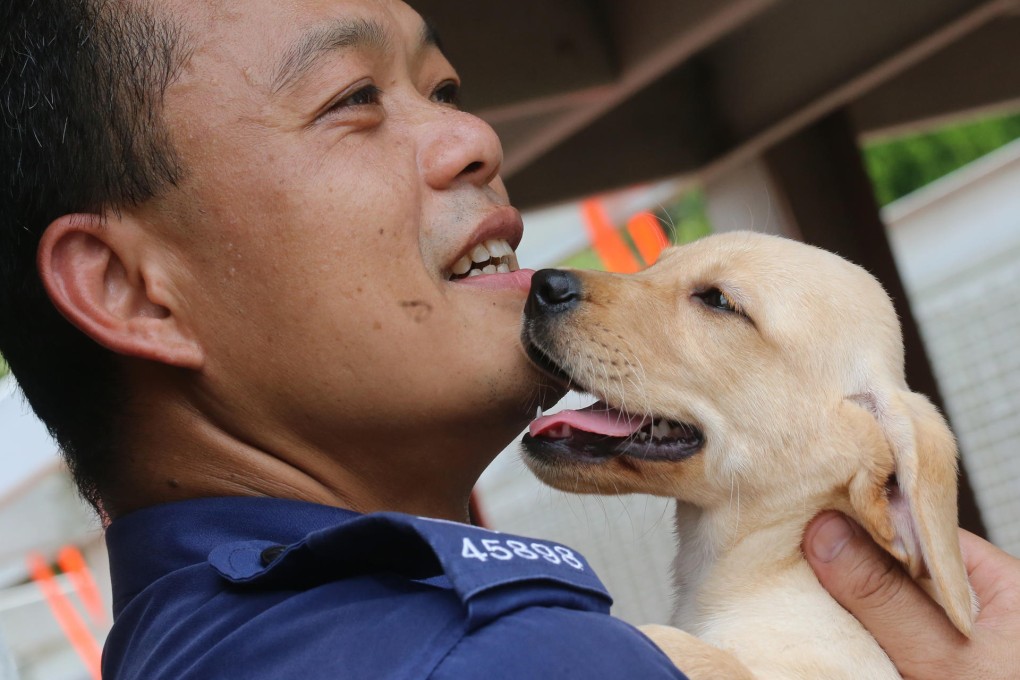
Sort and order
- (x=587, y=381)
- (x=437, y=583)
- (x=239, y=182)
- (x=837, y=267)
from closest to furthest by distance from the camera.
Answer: (x=437, y=583)
(x=239, y=182)
(x=587, y=381)
(x=837, y=267)

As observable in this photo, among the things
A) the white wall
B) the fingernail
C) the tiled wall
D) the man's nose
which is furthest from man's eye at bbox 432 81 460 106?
the tiled wall

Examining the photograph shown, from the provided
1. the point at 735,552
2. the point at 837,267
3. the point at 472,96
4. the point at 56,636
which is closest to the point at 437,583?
the point at 735,552

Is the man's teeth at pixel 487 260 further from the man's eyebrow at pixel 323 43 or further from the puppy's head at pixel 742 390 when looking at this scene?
the man's eyebrow at pixel 323 43

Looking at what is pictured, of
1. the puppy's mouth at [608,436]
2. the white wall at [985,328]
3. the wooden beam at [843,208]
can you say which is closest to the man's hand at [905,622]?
the puppy's mouth at [608,436]

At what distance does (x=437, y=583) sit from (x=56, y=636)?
24.7ft

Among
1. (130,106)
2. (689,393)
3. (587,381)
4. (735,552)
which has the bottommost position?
(735,552)

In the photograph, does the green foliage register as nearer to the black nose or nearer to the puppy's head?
the puppy's head

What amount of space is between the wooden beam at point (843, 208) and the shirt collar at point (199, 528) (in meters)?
3.30

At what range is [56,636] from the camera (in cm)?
809

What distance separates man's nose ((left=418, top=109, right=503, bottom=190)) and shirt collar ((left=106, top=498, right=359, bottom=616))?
1.85ft

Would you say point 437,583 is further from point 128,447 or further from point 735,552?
point 735,552

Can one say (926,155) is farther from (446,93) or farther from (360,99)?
(360,99)

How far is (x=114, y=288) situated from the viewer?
1727mm

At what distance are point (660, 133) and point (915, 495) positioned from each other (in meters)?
2.71
